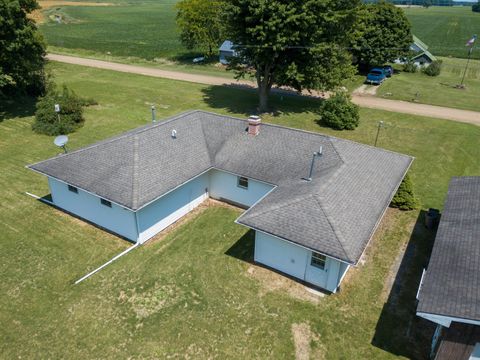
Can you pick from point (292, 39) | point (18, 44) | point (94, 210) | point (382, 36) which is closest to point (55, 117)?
point (18, 44)

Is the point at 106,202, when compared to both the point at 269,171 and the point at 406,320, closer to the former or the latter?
the point at 269,171

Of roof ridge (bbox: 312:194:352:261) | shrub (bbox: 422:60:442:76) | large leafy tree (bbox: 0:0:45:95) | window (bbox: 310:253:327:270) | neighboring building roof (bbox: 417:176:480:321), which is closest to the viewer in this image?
neighboring building roof (bbox: 417:176:480:321)

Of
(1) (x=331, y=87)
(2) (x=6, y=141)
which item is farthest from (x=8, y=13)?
(1) (x=331, y=87)

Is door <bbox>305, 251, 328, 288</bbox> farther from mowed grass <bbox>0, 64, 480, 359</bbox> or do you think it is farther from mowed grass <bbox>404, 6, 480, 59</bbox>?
mowed grass <bbox>404, 6, 480, 59</bbox>

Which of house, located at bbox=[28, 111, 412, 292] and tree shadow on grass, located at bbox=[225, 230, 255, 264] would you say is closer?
house, located at bbox=[28, 111, 412, 292]

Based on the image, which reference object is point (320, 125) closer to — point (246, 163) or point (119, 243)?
point (246, 163)

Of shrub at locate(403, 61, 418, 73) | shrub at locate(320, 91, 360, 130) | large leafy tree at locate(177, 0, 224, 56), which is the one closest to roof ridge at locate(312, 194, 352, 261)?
shrub at locate(320, 91, 360, 130)

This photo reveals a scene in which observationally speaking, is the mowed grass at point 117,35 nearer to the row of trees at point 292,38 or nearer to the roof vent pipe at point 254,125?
the row of trees at point 292,38

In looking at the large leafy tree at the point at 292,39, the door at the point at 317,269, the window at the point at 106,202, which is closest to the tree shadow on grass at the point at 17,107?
the large leafy tree at the point at 292,39

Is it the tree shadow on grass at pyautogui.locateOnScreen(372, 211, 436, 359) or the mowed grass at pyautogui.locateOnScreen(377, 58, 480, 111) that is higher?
the mowed grass at pyautogui.locateOnScreen(377, 58, 480, 111)
